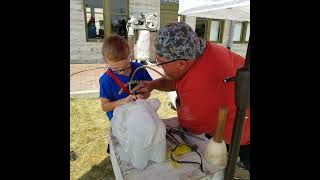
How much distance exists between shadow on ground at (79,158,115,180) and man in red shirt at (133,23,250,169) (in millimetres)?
1576

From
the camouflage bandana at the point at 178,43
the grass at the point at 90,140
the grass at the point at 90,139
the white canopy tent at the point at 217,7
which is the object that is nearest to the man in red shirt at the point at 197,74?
the camouflage bandana at the point at 178,43

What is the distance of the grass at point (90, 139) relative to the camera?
277cm

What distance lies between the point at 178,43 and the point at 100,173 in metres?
2.00

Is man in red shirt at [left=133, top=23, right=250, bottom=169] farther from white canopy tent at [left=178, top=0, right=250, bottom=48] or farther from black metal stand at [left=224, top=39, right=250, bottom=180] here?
white canopy tent at [left=178, top=0, right=250, bottom=48]

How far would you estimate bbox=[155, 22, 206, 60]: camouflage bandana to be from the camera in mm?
1442

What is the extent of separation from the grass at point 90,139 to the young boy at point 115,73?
1.11 meters

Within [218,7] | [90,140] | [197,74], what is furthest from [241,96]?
[90,140]

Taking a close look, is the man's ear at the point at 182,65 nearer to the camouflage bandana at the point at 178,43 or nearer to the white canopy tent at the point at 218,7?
the camouflage bandana at the point at 178,43

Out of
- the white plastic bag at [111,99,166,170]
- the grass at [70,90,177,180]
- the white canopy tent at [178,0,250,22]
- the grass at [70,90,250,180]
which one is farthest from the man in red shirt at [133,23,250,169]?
the grass at [70,90,177,180]

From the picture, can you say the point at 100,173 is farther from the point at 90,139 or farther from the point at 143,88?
the point at 143,88
